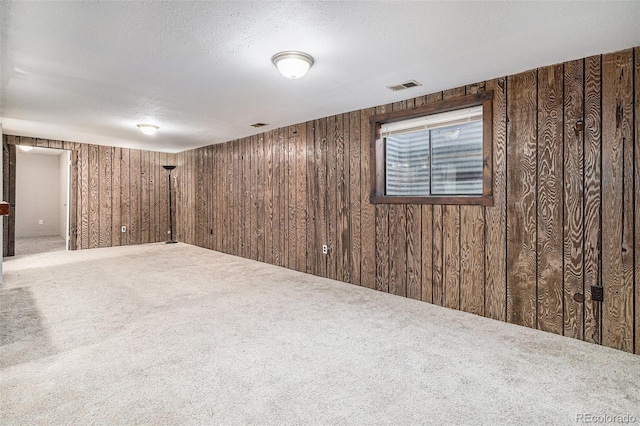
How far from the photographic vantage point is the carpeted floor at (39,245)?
641cm

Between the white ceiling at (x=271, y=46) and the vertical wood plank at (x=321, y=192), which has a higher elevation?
the white ceiling at (x=271, y=46)

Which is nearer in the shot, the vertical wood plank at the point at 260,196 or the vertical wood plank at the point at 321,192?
the vertical wood plank at the point at 321,192

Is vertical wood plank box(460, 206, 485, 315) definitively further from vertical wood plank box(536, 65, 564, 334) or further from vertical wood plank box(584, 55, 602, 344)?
vertical wood plank box(584, 55, 602, 344)

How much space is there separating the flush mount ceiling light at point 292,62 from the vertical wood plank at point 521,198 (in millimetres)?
1800

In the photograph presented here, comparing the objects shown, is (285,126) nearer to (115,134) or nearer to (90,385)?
(115,134)

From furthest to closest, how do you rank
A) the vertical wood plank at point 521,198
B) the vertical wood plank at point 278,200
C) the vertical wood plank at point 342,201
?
the vertical wood plank at point 278,200, the vertical wood plank at point 342,201, the vertical wood plank at point 521,198

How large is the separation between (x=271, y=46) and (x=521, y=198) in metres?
2.38

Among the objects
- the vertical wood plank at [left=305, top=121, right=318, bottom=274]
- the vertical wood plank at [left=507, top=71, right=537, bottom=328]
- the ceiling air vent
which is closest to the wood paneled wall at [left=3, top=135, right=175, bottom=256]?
the vertical wood plank at [left=305, top=121, right=318, bottom=274]

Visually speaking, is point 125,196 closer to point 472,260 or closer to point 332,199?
point 332,199

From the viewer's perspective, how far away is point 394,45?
229 cm

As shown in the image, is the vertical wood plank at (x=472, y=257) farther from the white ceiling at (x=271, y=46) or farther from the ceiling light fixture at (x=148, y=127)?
the ceiling light fixture at (x=148, y=127)

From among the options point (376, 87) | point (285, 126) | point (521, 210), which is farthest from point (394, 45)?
point (285, 126)

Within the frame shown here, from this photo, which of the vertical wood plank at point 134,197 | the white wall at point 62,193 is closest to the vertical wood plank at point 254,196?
the vertical wood plank at point 134,197

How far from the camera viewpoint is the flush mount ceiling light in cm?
239
